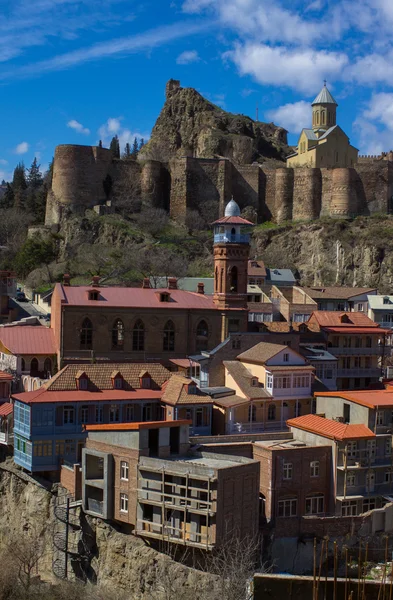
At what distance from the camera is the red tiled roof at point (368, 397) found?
139ft

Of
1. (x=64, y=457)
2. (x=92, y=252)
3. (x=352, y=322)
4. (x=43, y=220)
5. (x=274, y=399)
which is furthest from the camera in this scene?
(x=43, y=220)

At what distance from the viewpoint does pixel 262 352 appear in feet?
160

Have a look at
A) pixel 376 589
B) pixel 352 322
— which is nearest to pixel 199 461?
pixel 376 589

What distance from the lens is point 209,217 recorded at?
88.6 m

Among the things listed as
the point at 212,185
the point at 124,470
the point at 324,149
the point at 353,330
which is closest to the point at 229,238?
the point at 353,330

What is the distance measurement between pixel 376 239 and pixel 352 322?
90.9 ft

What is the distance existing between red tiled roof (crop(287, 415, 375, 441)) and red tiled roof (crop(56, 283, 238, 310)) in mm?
12039

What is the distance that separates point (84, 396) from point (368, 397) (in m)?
13.8

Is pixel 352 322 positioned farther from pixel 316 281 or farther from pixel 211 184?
pixel 211 184

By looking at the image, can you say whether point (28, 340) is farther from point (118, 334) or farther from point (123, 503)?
point (123, 503)

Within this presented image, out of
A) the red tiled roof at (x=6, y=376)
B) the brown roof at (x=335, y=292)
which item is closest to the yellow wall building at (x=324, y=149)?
the brown roof at (x=335, y=292)

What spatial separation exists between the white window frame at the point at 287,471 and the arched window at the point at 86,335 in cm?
1576

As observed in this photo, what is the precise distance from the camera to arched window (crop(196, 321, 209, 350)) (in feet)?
176

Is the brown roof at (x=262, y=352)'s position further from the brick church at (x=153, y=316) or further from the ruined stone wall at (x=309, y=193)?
the ruined stone wall at (x=309, y=193)
